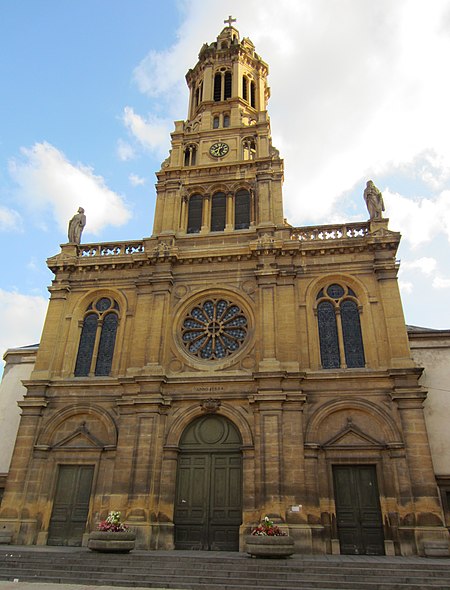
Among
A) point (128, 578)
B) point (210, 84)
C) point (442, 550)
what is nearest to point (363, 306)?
point (442, 550)

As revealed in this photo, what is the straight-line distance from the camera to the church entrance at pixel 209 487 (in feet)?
56.3

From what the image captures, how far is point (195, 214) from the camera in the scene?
81.6 ft

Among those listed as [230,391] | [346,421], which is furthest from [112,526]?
[346,421]

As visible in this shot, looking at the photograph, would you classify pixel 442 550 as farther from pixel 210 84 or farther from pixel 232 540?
Answer: pixel 210 84

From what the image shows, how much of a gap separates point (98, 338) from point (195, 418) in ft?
20.4

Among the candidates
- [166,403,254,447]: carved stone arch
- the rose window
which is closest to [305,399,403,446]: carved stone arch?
[166,403,254,447]: carved stone arch

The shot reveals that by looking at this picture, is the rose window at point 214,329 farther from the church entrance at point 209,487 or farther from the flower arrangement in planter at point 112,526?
the flower arrangement in planter at point 112,526

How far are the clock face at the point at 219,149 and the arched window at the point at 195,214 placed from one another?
10.0ft

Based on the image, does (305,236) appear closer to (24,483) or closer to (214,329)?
(214,329)

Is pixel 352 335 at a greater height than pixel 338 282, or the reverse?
pixel 338 282

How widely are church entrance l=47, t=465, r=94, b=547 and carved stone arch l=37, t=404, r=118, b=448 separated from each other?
1.14m

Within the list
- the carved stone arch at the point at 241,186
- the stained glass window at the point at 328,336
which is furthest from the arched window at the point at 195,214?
the stained glass window at the point at 328,336

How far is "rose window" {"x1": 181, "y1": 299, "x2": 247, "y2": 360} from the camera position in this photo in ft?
67.9

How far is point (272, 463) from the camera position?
17234 millimetres
